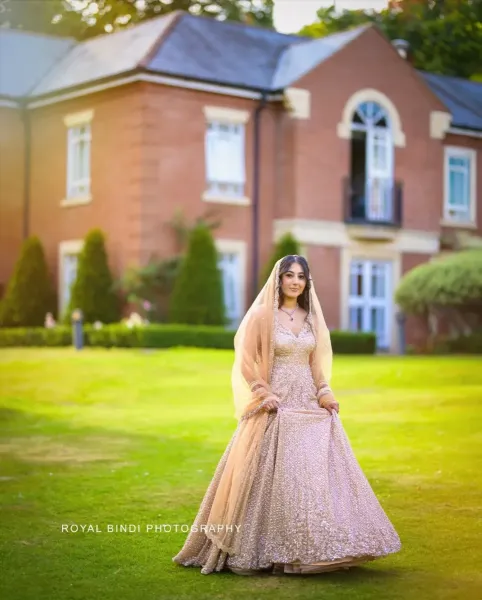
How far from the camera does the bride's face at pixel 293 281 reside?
7.50 metres

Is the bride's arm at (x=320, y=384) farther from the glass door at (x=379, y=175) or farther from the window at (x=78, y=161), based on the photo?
the glass door at (x=379, y=175)

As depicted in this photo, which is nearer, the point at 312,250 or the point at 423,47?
the point at 312,250

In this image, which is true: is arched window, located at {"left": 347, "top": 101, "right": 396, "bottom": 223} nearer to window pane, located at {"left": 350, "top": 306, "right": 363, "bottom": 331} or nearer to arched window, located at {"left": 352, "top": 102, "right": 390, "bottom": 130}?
arched window, located at {"left": 352, "top": 102, "right": 390, "bottom": 130}

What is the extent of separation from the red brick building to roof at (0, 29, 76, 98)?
69mm

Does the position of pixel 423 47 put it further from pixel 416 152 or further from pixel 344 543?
pixel 344 543

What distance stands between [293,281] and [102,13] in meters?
29.8

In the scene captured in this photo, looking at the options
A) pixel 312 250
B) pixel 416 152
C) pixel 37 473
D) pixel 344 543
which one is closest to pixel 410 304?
pixel 312 250

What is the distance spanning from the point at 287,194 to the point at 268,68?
296cm

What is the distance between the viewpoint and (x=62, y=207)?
96.2ft

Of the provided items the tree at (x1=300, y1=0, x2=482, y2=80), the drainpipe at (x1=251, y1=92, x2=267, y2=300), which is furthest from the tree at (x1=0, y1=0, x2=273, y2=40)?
the drainpipe at (x1=251, y1=92, x2=267, y2=300)

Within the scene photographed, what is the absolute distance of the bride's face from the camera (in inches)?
295

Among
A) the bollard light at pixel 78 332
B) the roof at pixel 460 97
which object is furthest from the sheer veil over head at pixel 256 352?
the roof at pixel 460 97

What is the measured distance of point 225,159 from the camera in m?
28.1

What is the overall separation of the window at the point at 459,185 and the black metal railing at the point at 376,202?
2.31 meters
